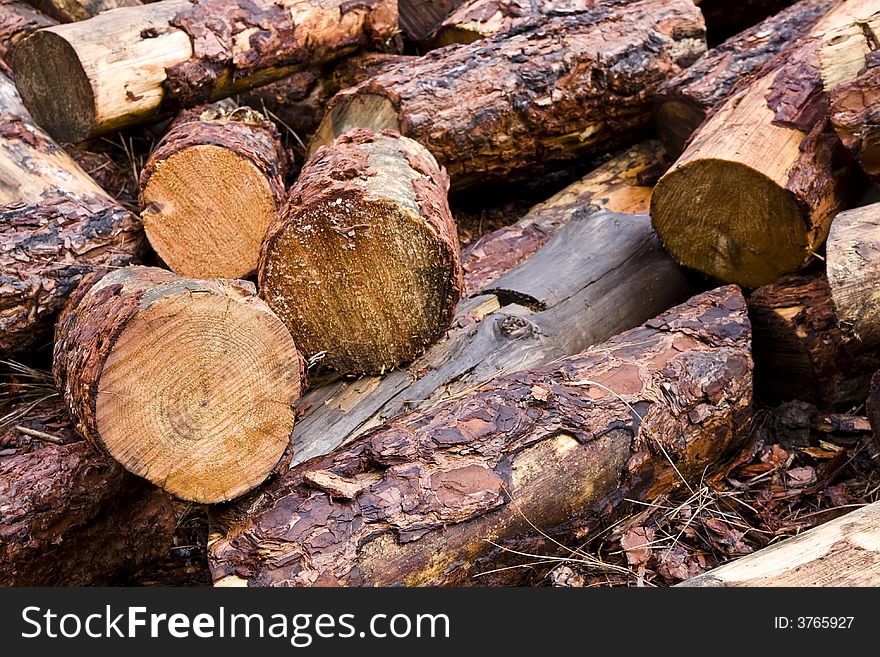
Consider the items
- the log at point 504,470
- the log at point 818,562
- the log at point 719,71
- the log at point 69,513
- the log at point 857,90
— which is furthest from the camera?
the log at point 719,71

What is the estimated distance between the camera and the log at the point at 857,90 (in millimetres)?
3428

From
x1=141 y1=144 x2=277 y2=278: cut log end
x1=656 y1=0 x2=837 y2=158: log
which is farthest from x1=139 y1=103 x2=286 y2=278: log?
x1=656 y1=0 x2=837 y2=158: log

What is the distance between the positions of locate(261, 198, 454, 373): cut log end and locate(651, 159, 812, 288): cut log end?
110 centimetres

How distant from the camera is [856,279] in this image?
316 cm

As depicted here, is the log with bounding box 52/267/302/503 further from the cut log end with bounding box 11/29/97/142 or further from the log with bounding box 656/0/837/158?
the log with bounding box 656/0/837/158

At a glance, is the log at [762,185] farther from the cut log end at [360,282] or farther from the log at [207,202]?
the log at [207,202]

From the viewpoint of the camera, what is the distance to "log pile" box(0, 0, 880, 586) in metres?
2.72

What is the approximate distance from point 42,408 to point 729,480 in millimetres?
2692

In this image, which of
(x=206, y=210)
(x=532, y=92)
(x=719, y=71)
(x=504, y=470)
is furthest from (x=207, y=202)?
(x=719, y=71)

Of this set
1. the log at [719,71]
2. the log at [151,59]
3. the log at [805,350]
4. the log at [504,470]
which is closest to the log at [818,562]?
the log at [504,470]

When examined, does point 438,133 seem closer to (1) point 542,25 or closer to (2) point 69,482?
(1) point 542,25

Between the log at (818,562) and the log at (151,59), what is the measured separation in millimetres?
3313

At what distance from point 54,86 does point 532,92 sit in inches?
89.8

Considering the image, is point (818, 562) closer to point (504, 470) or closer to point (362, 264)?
point (504, 470)
